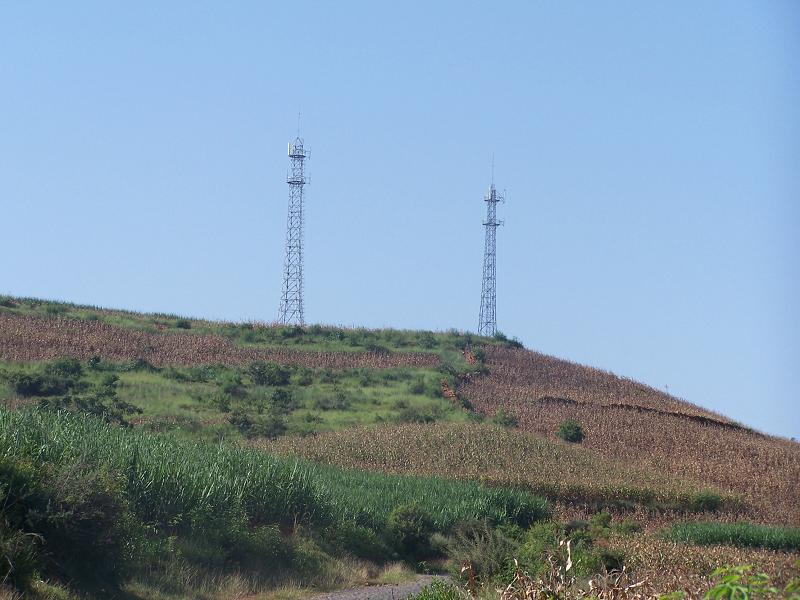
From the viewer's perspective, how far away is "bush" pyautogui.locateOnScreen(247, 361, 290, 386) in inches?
2057

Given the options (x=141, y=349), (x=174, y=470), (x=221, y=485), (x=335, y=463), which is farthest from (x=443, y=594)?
(x=141, y=349)

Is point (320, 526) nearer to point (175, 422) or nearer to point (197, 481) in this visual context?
point (197, 481)

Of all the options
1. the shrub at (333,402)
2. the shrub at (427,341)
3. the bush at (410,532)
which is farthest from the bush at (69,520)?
the shrub at (427,341)

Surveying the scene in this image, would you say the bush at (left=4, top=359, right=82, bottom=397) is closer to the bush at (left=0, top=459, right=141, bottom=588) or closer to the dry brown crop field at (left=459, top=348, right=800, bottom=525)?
the dry brown crop field at (left=459, top=348, right=800, bottom=525)

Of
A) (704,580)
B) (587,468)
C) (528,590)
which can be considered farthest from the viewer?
(587,468)

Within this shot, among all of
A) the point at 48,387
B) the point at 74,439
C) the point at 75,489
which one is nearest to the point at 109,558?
the point at 75,489

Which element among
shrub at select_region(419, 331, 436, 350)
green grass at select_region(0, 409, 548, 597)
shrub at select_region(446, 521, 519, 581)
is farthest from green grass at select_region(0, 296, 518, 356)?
shrub at select_region(446, 521, 519, 581)

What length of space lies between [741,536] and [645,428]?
19.9 meters

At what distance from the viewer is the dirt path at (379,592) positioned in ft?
68.0

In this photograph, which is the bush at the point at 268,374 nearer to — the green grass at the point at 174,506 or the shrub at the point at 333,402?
the shrub at the point at 333,402

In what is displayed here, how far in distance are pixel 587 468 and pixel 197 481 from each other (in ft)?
69.2

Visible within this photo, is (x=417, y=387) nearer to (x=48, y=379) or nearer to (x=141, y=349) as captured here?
(x=141, y=349)

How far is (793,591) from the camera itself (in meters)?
6.88

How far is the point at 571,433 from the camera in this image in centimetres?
4738
